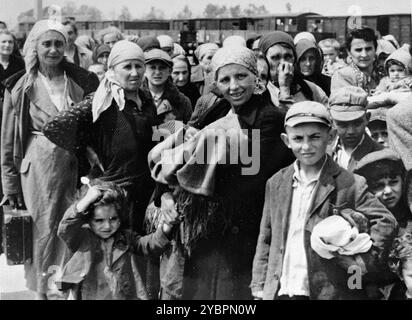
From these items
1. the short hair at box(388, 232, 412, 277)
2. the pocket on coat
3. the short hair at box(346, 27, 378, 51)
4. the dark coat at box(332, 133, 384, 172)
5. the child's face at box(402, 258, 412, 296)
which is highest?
the short hair at box(346, 27, 378, 51)

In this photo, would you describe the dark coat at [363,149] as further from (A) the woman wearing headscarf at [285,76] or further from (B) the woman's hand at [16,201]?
(B) the woman's hand at [16,201]

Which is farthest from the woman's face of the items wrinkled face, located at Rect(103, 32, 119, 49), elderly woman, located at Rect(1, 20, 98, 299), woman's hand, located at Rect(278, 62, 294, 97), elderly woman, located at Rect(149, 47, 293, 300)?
woman's hand, located at Rect(278, 62, 294, 97)

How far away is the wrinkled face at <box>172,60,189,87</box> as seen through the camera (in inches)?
229

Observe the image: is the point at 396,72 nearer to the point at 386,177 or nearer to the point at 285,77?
the point at 285,77

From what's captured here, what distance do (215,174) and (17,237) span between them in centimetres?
138

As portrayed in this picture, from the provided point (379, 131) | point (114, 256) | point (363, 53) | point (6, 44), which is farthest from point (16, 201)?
point (363, 53)

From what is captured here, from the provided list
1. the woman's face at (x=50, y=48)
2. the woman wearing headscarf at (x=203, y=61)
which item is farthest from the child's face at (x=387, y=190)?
the woman's face at (x=50, y=48)

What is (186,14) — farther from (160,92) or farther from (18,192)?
(18,192)

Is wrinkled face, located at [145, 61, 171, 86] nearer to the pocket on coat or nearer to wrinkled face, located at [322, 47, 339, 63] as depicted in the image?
the pocket on coat

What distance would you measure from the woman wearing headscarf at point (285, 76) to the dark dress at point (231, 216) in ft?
0.68

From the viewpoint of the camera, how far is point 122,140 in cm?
489

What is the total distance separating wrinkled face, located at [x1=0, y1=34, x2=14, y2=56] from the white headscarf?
55.9 inches
